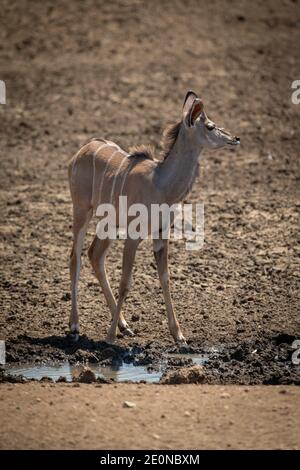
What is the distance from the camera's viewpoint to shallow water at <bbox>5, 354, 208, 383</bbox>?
27.6 feet

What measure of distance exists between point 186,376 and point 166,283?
4.79 feet

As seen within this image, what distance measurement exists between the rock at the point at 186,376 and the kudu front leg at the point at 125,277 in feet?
3.75

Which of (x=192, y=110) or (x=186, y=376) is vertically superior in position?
(x=192, y=110)

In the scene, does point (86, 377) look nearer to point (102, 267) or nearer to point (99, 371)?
point (99, 371)

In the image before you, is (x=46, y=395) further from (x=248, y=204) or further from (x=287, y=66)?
(x=287, y=66)

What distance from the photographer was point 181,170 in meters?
9.20

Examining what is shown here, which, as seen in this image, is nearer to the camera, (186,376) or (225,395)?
(225,395)

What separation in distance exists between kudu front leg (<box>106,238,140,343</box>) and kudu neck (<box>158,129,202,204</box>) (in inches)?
21.3

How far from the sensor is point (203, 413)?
7.30 meters

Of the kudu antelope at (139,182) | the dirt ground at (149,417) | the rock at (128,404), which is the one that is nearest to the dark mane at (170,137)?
the kudu antelope at (139,182)

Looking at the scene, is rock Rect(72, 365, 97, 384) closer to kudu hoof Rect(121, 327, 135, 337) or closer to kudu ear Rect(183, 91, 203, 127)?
kudu hoof Rect(121, 327, 135, 337)

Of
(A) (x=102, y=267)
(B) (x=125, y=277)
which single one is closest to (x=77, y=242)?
(A) (x=102, y=267)

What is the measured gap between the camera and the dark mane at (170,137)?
9.30 meters
